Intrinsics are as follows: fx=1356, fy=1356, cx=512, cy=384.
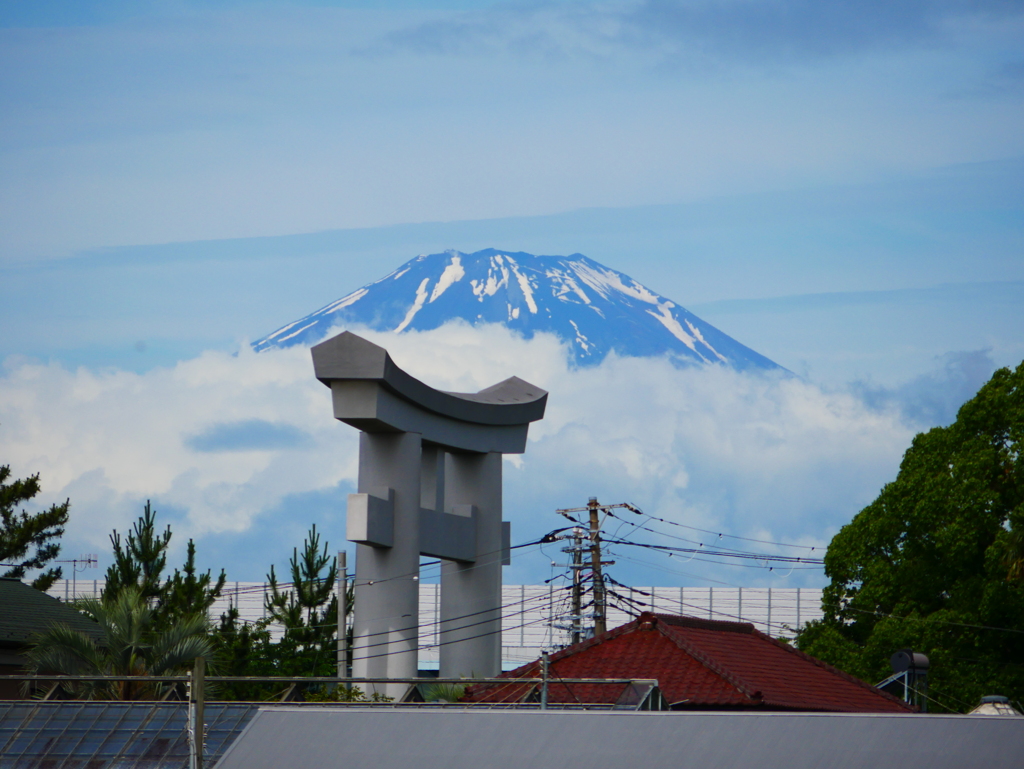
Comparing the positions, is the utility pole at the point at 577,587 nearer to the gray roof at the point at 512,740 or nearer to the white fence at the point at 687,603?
the white fence at the point at 687,603

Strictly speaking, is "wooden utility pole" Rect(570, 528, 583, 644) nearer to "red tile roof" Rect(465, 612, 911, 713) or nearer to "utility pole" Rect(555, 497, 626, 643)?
"utility pole" Rect(555, 497, 626, 643)

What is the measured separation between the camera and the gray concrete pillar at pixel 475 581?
3178 cm

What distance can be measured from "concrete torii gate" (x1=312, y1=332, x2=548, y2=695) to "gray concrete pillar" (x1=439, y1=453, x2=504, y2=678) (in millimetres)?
24

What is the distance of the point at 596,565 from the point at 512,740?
28623mm

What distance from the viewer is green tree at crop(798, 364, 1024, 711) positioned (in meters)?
33.1

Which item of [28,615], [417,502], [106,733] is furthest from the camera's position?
[28,615]

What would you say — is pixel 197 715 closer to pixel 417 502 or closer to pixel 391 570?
pixel 391 570

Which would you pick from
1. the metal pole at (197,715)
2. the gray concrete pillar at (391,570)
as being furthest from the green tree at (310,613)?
the metal pole at (197,715)

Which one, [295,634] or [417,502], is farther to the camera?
[295,634]

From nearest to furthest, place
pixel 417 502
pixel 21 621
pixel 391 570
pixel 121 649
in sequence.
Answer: pixel 121 649, pixel 391 570, pixel 417 502, pixel 21 621

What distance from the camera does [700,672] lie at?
24.5 meters

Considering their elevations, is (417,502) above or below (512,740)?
above

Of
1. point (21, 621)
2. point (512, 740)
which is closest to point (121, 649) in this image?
point (21, 621)

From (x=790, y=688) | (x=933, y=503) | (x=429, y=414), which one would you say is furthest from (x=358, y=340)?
(x=933, y=503)
